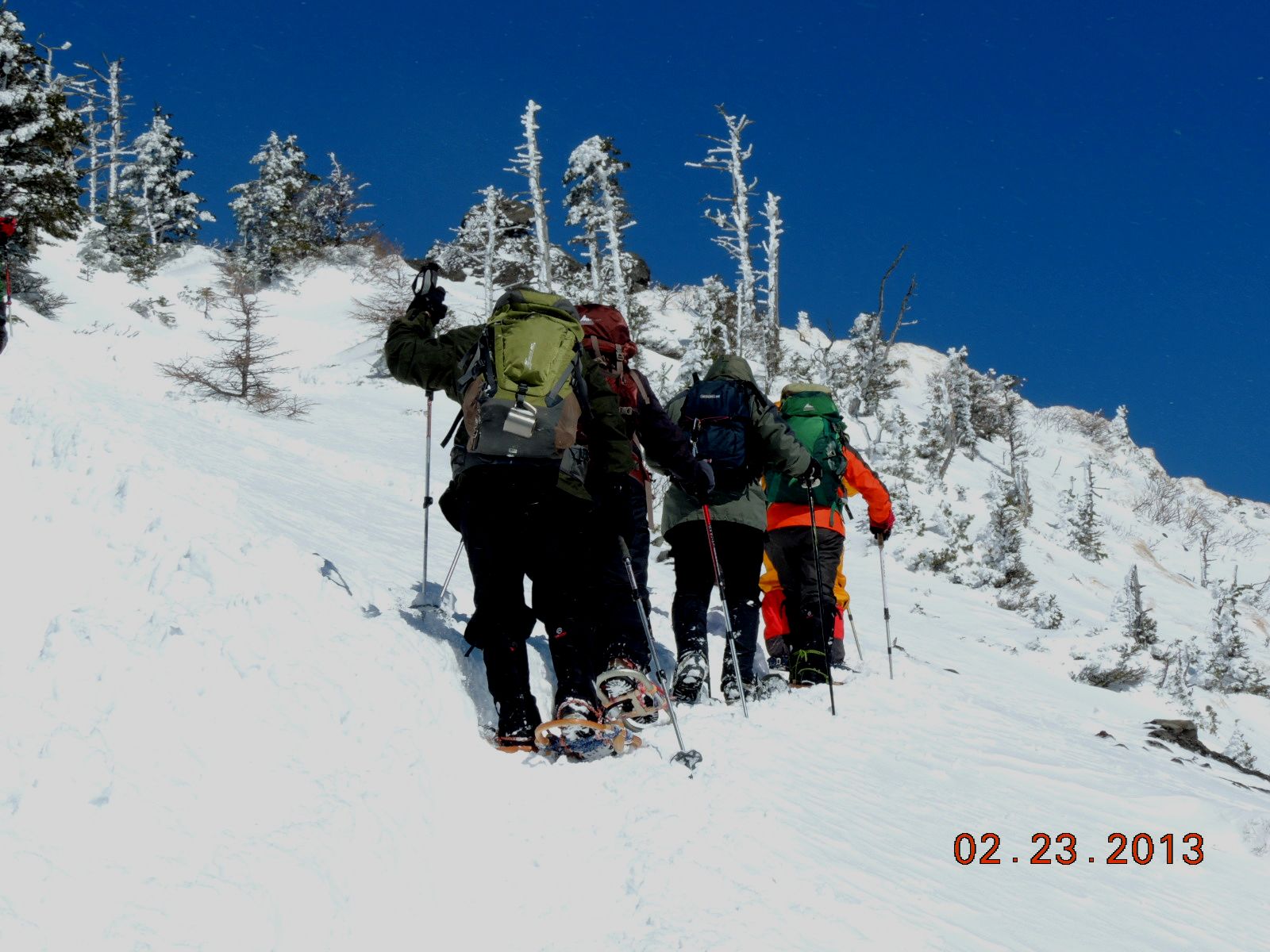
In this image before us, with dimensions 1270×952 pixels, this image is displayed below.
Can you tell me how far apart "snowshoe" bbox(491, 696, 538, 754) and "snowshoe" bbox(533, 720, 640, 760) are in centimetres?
5

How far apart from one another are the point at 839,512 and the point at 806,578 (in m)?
0.61

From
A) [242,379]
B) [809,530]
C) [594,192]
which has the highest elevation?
[594,192]

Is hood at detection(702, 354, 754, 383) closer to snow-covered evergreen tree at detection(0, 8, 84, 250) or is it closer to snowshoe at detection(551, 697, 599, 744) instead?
snowshoe at detection(551, 697, 599, 744)

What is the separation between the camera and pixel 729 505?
5453 millimetres

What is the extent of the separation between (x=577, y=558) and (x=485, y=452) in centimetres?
78

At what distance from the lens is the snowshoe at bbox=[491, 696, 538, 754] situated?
156 inches

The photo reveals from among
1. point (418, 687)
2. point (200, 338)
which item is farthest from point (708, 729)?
point (200, 338)

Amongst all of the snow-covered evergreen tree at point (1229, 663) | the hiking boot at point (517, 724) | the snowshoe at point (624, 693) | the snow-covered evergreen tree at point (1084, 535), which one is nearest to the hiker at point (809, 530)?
the snowshoe at point (624, 693)

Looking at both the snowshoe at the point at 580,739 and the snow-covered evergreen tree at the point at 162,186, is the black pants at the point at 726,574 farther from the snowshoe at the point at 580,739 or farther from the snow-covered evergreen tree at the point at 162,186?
the snow-covered evergreen tree at the point at 162,186

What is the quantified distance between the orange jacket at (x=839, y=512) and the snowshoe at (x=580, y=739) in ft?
8.99

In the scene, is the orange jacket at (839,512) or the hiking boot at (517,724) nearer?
the hiking boot at (517,724)

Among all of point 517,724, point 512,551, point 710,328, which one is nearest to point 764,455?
point 512,551

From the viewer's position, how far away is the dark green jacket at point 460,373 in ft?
13.7

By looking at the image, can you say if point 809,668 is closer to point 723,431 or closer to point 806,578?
point 806,578
